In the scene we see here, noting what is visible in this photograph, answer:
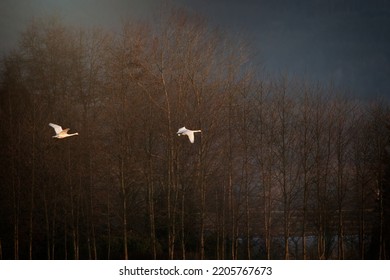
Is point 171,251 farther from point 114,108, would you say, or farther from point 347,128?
point 347,128

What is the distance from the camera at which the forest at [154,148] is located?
15.2 m

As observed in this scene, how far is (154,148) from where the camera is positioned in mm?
17312

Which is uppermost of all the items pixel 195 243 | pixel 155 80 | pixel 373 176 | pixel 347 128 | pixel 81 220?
pixel 155 80

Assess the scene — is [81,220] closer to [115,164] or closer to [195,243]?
[115,164]

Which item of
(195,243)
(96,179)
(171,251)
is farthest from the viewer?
(195,243)

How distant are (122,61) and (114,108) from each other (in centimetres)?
147

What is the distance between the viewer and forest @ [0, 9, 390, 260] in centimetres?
1519

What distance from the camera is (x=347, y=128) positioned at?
16.4 m

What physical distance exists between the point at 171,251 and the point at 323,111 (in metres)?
6.50

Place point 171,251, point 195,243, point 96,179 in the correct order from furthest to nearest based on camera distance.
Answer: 1. point 195,243
2. point 96,179
3. point 171,251

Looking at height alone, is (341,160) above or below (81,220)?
above

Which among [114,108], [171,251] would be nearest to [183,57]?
[114,108]

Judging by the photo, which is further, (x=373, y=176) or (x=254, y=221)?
(x=254, y=221)

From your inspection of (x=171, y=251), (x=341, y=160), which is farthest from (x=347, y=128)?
(x=171, y=251)
